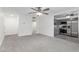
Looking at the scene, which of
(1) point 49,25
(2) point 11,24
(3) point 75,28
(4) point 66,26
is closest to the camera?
(3) point 75,28

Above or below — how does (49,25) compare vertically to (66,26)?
above

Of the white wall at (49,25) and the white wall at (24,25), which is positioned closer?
the white wall at (49,25)

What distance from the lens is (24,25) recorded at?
707 cm

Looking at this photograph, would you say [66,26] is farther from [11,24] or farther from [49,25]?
[11,24]

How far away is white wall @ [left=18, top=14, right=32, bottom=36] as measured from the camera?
22.5 feet

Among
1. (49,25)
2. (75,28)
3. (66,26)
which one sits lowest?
(75,28)

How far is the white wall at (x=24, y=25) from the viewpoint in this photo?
6.87 metres

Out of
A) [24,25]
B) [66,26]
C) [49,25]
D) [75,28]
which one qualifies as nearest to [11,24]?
[24,25]

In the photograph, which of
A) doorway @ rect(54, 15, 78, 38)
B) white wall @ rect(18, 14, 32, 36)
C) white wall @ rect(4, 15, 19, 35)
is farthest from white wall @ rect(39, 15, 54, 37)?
white wall @ rect(4, 15, 19, 35)

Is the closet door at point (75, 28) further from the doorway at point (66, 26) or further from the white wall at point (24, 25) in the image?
the white wall at point (24, 25)

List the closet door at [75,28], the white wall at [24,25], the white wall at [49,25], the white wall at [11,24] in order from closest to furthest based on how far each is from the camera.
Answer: the closet door at [75,28], the white wall at [49,25], the white wall at [24,25], the white wall at [11,24]

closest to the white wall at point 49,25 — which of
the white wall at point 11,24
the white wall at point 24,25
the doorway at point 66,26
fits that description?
the doorway at point 66,26

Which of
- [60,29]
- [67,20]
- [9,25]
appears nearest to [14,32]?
[9,25]
